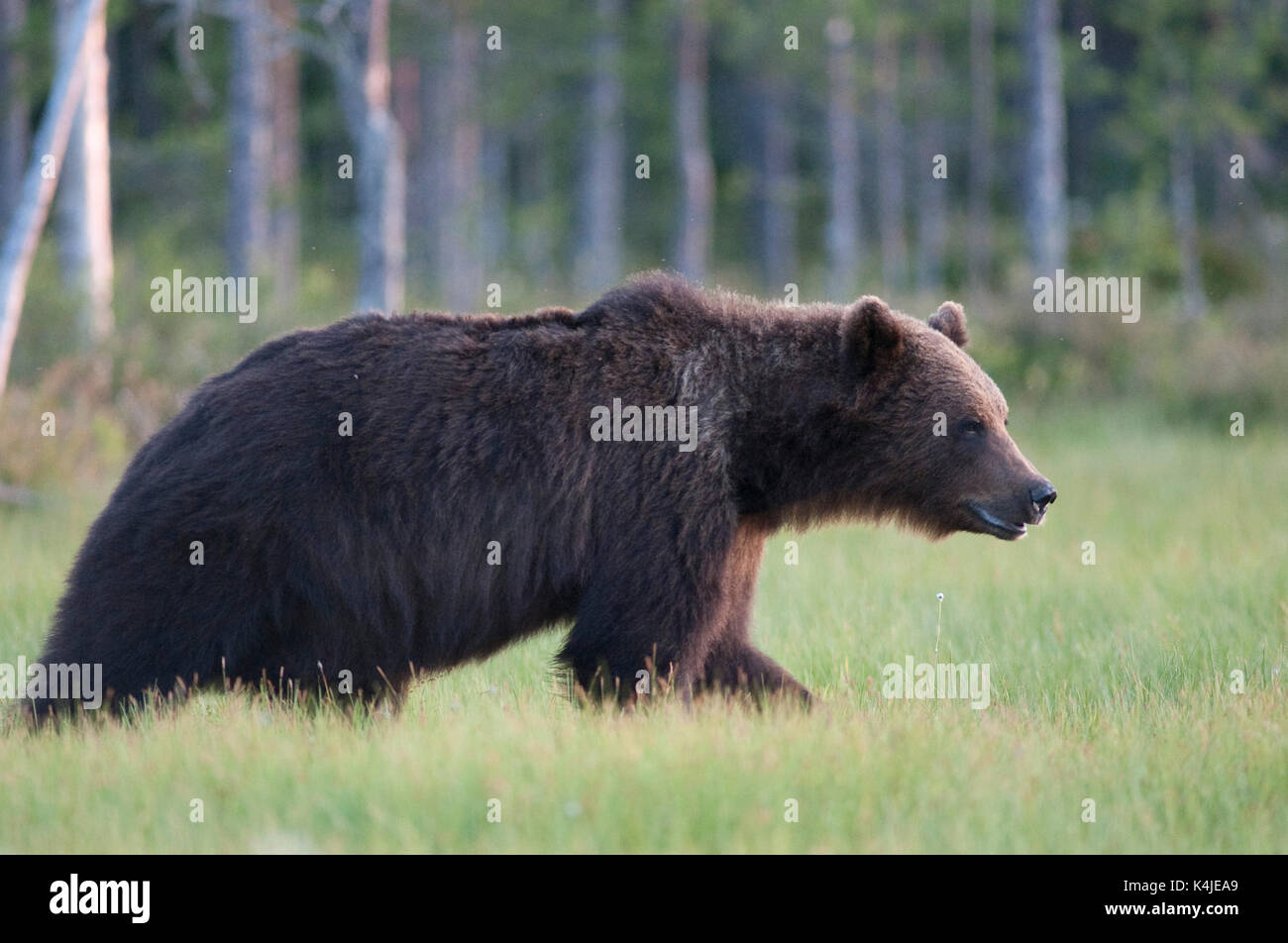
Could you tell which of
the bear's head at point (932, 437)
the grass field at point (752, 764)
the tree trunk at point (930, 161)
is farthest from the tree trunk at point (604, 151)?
the bear's head at point (932, 437)

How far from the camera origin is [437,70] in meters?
33.4

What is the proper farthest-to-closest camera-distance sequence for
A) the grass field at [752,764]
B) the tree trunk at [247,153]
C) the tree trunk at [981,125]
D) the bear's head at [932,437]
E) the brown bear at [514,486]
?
the tree trunk at [981,125] → the tree trunk at [247,153] → the bear's head at [932,437] → the brown bear at [514,486] → the grass field at [752,764]

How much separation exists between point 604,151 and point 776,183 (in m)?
4.94

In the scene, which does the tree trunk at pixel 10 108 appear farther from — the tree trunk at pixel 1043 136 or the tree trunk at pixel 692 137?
the tree trunk at pixel 1043 136

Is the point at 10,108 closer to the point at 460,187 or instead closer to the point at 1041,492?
the point at 460,187

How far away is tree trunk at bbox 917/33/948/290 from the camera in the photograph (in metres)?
37.3

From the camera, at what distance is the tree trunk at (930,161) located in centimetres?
3734

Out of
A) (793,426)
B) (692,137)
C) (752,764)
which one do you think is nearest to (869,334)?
(793,426)

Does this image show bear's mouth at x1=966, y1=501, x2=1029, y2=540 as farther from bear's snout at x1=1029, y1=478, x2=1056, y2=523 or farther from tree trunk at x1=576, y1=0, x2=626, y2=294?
tree trunk at x1=576, y1=0, x2=626, y2=294

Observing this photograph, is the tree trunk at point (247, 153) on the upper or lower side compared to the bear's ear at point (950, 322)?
upper

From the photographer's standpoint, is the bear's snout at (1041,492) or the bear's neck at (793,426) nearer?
the bear's neck at (793,426)

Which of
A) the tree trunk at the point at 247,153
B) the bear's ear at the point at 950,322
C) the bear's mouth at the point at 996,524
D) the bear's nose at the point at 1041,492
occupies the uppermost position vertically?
the tree trunk at the point at 247,153

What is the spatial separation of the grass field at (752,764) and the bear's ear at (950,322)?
1696 mm

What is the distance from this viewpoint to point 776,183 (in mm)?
37156
